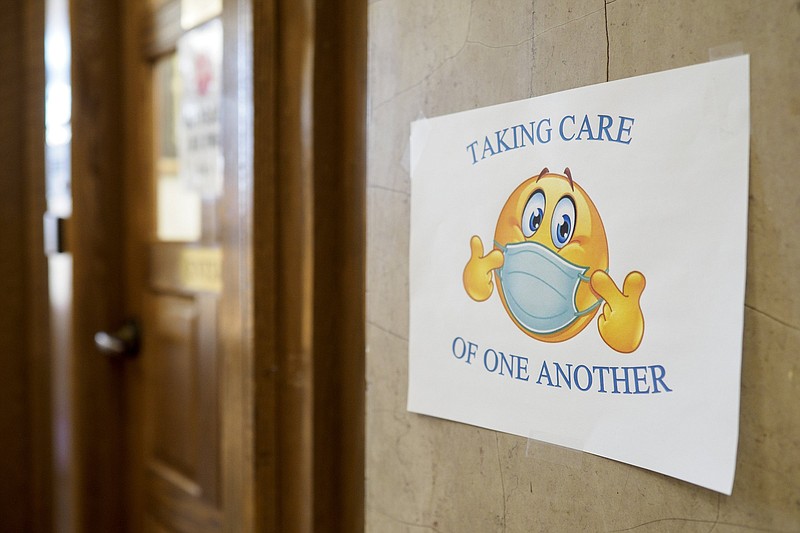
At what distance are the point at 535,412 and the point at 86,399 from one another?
108 cm

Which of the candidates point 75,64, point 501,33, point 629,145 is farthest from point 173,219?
point 629,145

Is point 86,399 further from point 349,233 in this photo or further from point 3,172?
point 349,233

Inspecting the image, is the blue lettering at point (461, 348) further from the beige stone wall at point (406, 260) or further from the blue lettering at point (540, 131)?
the blue lettering at point (540, 131)

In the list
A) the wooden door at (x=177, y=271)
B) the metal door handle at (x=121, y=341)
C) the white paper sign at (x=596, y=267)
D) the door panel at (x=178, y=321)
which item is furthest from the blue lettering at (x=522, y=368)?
the metal door handle at (x=121, y=341)

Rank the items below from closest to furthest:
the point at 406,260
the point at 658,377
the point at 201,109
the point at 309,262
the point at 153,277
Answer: the point at 658,377 < the point at 406,260 < the point at 309,262 < the point at 201,109 < the point at 153,277

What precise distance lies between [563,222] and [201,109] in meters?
0.77

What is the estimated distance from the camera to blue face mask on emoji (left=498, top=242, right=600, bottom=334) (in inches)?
21.0

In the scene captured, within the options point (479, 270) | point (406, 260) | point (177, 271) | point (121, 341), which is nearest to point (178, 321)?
point (177, 271)

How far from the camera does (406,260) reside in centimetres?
69

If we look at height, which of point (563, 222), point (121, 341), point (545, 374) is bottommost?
point (121, 341)

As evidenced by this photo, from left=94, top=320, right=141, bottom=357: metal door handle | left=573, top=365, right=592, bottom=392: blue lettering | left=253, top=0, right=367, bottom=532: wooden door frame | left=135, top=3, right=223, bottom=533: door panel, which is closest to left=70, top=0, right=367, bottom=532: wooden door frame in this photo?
left=253, top=0, right=367, bottom=532: wooden door frame

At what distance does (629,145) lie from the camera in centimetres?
50

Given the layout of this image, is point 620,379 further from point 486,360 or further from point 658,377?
point 486,360

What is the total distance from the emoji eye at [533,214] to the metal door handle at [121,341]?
0.99m
